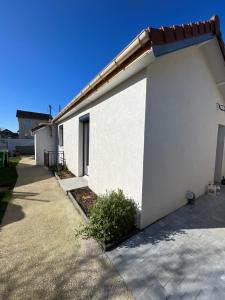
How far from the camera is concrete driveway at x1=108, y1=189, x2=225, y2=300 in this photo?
2010 mm

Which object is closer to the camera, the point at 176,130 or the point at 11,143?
the point at 176,130

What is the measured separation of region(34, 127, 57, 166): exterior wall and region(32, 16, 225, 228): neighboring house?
847cm

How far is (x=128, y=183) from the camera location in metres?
3.70

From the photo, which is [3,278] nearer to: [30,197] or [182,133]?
[30,197]

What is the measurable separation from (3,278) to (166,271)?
2.47 meters

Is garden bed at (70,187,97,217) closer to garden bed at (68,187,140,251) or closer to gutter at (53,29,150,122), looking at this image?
garden bed at (68,187,140,251)

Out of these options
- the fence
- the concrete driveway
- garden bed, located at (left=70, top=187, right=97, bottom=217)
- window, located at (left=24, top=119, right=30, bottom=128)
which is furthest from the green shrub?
window, located at (left=24, top=119, right=30, bottom=128)

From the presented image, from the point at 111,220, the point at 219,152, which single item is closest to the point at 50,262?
the point at 111,220

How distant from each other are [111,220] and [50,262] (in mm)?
1247

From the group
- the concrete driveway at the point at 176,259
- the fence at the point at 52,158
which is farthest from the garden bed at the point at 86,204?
the fence at the point at 52,158

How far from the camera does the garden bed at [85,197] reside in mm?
4586

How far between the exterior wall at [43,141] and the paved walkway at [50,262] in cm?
875

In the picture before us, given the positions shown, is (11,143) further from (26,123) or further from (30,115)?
(30,115)

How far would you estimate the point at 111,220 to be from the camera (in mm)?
3029
